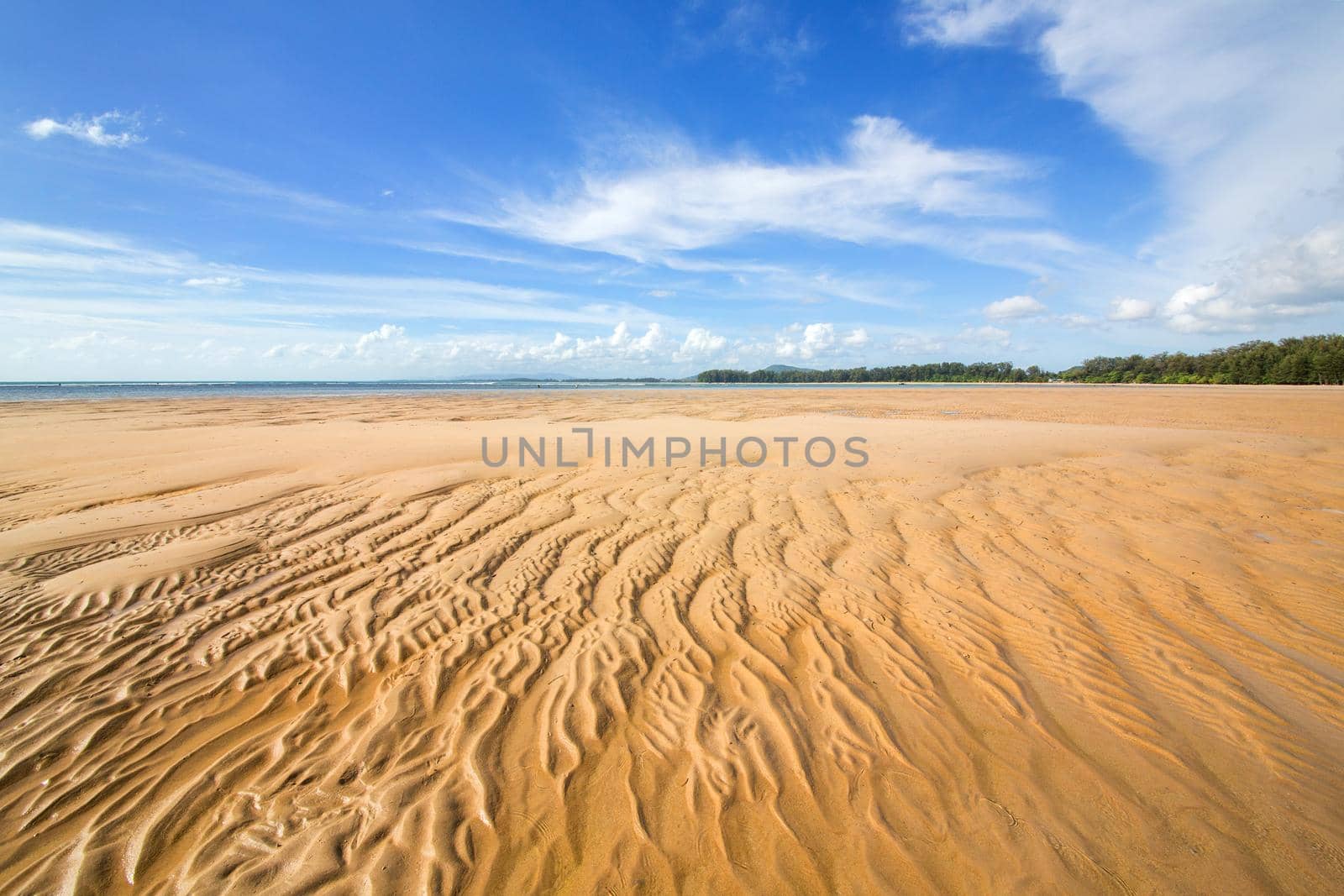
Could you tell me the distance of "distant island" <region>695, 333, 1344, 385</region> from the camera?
206 feet

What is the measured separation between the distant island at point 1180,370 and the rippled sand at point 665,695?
86.6 meters

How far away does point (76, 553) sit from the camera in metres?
7.15

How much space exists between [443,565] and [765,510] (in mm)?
5685

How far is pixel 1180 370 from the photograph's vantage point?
85.6 meters

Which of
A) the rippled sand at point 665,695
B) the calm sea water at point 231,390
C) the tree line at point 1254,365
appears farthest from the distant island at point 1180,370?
the rippled sand at point 665,695

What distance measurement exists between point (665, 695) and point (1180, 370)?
395 ft

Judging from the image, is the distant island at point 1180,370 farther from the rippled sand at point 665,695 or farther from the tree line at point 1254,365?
the rippled sand at point 665,695

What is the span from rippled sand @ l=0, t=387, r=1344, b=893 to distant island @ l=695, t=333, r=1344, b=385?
86574mm

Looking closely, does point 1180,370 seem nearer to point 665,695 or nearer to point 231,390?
point 665,695

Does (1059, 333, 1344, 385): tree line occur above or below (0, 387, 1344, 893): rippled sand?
above

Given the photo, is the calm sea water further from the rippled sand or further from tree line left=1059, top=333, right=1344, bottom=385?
the rippled sand

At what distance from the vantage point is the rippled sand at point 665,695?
123 inches

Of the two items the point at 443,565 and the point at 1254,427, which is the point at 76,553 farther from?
the point at 1254,427

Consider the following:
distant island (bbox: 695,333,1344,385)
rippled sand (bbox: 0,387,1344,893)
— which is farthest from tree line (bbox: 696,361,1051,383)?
rippled sand (bbox: 0,387,1344,893)
